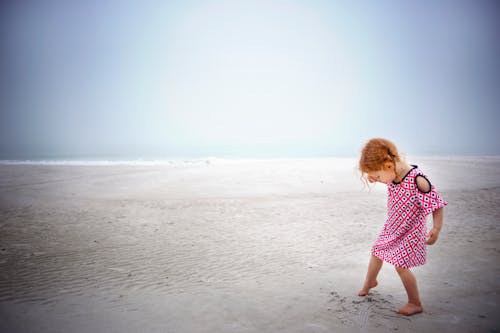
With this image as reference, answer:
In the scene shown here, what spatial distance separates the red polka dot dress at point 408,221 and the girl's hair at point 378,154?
0.76 feet

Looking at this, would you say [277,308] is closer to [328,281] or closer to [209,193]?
[328,281]

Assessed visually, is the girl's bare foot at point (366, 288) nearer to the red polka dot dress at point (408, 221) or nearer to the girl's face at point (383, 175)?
the red polka dot dress at point (408, 221)

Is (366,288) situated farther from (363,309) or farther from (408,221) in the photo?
(408,221)

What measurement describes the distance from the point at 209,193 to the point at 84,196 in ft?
14.0

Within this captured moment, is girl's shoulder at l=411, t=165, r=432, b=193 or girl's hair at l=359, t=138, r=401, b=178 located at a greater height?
girl's hair at l=359, t=138, r=401, b=178

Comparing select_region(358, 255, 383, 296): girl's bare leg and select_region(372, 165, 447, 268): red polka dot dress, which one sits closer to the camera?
select_region(372, 165, 447, 268): red polka dot dress

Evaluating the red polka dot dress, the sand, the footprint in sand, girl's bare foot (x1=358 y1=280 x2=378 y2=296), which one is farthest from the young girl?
the sand

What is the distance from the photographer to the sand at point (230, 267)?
2994 mm

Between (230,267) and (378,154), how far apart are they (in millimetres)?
2779

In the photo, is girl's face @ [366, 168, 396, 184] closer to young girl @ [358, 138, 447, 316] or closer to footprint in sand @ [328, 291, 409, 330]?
young girl @ [358, 138, 447, 316]

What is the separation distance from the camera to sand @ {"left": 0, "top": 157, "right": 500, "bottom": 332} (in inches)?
118

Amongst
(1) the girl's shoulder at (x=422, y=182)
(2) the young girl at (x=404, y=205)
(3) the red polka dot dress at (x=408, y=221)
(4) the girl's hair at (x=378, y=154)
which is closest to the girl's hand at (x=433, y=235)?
(2) the young girl at (x=404, y=205)

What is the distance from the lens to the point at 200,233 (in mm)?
6305

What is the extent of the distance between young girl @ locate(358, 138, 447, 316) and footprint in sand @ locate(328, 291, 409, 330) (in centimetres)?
18
